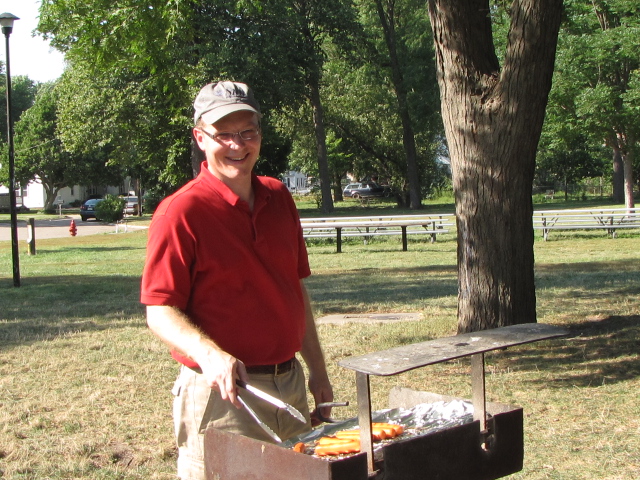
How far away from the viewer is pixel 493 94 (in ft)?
24.3

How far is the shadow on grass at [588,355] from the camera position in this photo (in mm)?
6527

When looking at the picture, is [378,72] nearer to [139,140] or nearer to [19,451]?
[139,140]

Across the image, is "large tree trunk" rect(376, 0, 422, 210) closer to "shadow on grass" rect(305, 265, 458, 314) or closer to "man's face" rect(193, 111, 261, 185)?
"shadow on grass" rect(305, 265, 458, 314)

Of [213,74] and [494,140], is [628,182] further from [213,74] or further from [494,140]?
[494,140]

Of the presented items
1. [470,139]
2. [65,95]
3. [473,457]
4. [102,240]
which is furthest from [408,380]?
[65,95]

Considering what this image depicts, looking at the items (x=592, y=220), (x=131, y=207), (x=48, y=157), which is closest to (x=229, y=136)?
(x=592, y=220)

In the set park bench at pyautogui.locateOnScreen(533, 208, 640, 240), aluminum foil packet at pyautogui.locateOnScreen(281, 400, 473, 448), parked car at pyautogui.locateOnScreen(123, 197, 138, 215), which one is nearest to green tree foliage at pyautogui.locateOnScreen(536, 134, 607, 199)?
parked car at pyautogui.locateOnScreen(123, 197, 138, 215)

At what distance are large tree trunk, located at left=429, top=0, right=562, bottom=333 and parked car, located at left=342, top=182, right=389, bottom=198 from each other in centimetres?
5386

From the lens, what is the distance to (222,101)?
110 inches

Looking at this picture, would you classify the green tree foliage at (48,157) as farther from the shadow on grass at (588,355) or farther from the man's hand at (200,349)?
the man's hand at (200,349)

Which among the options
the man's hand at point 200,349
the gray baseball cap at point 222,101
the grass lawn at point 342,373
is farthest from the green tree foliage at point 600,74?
the man's hand at point 200,349

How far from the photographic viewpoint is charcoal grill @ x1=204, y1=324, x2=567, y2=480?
7.78ft

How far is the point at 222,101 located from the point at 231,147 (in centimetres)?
16

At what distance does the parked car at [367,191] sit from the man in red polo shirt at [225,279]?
192 ft
